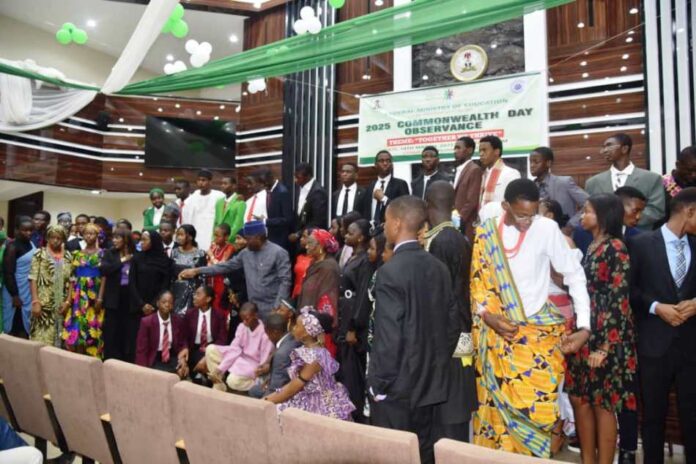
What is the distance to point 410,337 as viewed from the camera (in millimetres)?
2139

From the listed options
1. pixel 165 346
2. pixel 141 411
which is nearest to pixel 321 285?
pixel 165 346

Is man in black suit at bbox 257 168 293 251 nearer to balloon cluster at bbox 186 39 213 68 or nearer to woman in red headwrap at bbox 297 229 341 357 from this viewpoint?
woman in red headwrap at bbox 297 229 341 357

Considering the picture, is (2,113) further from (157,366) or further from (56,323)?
(157,366)

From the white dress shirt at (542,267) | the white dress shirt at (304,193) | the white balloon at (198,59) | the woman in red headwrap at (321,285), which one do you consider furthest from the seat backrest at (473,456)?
the white balloon at (198,59)

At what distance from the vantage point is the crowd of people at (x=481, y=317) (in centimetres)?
226

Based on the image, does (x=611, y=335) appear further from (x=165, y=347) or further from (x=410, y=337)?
(x=165, y=347)

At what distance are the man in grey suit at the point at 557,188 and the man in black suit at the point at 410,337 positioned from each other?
1937mm

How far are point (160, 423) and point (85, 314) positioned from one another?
2.77 m

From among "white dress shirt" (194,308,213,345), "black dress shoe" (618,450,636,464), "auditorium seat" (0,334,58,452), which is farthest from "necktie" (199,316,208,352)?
"black dress shoe" (618,450,636,464)

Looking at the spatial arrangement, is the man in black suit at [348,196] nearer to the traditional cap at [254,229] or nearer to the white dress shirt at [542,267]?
the traditional cap at [254,229]

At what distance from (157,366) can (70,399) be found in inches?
59.1

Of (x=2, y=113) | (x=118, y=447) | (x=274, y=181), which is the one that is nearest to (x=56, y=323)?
(x=274, y=181)

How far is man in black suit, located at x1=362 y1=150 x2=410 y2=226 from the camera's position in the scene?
5.05 m

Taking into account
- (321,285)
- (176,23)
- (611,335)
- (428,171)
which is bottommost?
(611,335)
